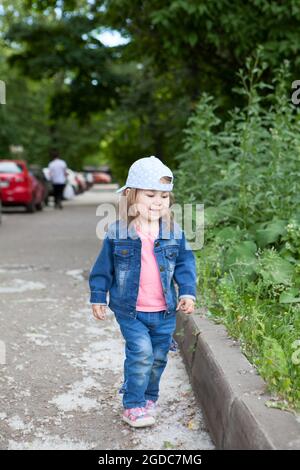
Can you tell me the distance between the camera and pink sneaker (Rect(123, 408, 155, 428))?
3723mm

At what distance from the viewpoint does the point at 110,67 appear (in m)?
26.5

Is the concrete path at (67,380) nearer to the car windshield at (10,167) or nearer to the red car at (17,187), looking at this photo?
the red car at (17,187)

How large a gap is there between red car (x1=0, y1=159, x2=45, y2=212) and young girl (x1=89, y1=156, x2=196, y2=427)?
17.8 meters

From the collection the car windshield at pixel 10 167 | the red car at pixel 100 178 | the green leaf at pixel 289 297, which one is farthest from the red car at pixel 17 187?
the red car at pixel 100 178

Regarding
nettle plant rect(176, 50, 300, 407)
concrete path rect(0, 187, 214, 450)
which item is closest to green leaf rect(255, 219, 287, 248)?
nettle plant rect(176, 50, 300, 407)

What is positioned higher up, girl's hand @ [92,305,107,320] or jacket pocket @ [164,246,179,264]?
jacket pocket @ [164,246,179,264]

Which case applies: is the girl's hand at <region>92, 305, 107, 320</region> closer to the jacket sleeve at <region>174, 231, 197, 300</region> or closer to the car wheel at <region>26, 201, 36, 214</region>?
the jacket sleeve at <region>174, 231, 197, 300</region>

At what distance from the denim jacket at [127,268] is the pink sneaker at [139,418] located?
0.52m

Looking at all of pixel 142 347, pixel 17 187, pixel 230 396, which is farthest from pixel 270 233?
pixel 17 187

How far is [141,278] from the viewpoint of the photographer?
3.80m

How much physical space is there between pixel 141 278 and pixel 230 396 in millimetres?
832

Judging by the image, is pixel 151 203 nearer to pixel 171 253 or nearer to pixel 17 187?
pixel 171 253

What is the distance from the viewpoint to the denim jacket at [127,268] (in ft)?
12.3
